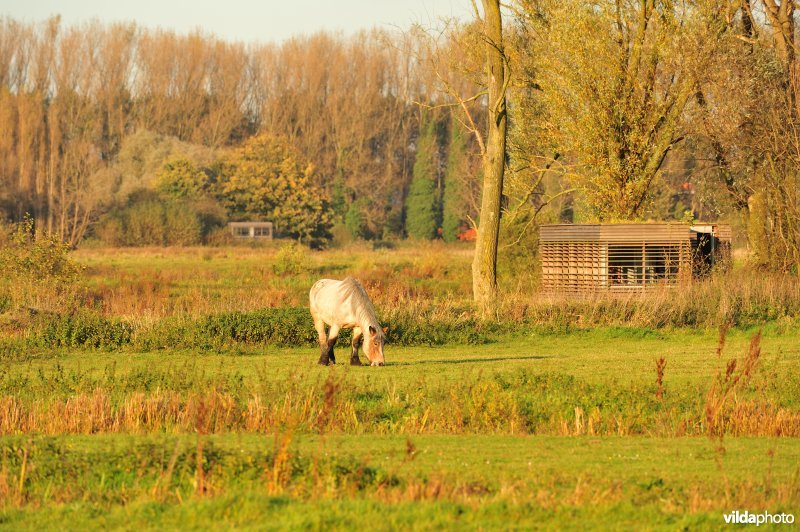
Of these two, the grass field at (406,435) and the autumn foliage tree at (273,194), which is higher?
the autumn foliage tree at (273,194)

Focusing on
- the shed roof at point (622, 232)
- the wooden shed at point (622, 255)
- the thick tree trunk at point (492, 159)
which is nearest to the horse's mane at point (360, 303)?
the thick tree trunk at point (492, 159)

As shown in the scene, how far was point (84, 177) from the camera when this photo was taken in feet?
279

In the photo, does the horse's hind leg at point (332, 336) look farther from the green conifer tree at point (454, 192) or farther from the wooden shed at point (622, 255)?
the green conifer tree at point (454, 192)

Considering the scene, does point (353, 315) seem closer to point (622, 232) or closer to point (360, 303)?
point (360, 303)

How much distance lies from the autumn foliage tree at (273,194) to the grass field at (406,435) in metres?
54.5

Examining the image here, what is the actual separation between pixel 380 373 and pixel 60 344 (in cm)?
877

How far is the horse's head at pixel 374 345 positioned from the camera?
20.5 metres

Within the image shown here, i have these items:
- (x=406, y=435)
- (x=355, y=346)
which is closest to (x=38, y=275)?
(x=355, y=346)

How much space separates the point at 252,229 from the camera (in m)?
80.2

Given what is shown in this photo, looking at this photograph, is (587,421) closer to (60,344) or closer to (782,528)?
(782,528)

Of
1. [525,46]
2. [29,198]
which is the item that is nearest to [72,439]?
[525,46]

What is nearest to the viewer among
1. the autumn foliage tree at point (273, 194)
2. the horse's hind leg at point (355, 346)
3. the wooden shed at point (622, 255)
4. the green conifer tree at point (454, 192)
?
the horse's hind leg at point (355, 346)

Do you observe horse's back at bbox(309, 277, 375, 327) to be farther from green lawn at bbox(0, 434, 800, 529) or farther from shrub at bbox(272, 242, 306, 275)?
shrub at bbox(272, 242, 306, 275)

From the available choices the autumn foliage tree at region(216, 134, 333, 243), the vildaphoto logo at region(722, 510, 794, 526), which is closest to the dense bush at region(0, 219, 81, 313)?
the vildaphoto logo at region(722, 510, 794, 526)
